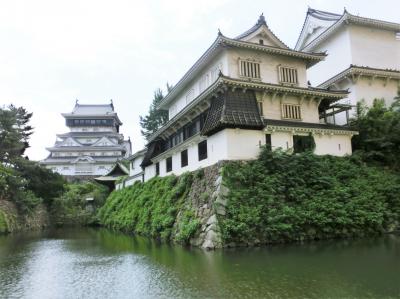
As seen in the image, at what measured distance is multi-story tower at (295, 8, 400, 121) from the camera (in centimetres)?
2644

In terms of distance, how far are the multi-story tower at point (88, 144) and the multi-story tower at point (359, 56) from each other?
122 feet

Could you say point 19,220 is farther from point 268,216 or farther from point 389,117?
point 389,117

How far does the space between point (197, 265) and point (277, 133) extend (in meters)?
10.1

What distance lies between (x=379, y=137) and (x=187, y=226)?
13.9 meters

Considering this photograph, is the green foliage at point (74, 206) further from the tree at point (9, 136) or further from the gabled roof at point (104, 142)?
the gabled roof at point (104, 142)

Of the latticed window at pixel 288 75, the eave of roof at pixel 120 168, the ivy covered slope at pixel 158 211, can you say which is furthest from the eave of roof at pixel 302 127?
the eave of roof at pixel 120 168

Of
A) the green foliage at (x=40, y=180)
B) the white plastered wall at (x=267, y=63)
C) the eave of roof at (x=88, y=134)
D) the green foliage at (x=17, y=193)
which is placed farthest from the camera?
the eave of roof at (x=88, y=134)

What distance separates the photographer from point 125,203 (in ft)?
103

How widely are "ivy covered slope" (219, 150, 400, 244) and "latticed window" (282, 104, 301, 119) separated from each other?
11.3 feet

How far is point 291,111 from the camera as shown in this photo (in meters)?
21.5

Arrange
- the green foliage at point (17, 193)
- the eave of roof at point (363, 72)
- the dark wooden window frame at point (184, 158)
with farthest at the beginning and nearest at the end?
the green foliage at point (17, 193)
the eave of roof at point (363, 72)
the dark wooden window frame at point (184, 158)

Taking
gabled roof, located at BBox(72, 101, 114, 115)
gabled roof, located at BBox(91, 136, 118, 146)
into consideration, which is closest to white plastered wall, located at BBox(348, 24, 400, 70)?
gabled roof, located at BBox(91, 136, 118, 146)

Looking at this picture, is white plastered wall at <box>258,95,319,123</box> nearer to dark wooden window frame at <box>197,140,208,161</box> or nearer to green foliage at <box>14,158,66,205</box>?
dark wooden window frame at <box>197,140,208,161</box>

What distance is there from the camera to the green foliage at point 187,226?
1641 centimetres
